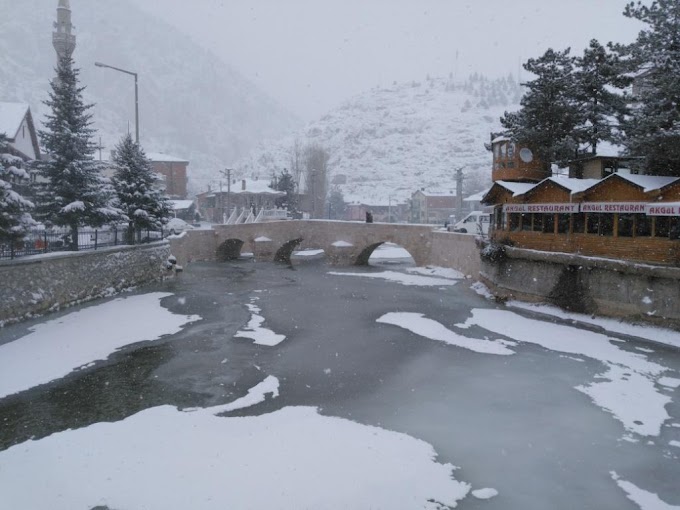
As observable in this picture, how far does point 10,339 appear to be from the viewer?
1873 centimetres

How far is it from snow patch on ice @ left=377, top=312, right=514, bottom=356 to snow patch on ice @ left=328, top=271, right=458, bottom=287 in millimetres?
10796

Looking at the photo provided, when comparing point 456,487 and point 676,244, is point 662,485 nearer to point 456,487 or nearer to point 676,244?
point 456,487

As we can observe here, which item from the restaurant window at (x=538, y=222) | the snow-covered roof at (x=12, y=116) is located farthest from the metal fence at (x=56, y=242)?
the restaurant window at (x=538, y=222)

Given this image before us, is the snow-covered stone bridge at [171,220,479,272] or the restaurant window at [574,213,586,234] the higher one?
the restaurant window at [574,213,586,234]

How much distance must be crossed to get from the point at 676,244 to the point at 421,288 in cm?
1544

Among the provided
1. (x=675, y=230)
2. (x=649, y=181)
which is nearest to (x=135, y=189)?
(x=649, y=181)

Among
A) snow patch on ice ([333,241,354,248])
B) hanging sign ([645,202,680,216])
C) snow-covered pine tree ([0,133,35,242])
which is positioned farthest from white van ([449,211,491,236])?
snow-covered pine tree ([0,133,35,242])

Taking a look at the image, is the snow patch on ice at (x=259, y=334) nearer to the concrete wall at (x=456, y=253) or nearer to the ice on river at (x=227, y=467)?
the ice on river at (x=227, y=467)

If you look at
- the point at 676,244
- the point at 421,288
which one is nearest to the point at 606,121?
the point at 676,244

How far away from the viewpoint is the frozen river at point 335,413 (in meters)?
9.70

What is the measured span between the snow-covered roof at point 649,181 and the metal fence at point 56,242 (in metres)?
25.7

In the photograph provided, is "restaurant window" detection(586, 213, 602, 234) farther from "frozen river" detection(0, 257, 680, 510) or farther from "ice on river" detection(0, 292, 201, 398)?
"ice on river" detection(0, 292, 201, 398)

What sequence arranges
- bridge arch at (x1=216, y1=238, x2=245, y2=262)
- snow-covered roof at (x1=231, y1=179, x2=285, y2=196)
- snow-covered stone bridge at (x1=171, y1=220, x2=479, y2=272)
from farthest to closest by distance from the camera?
1. snow-covered roof at (x1=231, y1=179, x2=285, y2=196)
2. bridge arch at (x1=216, y1=238, x2=245, y2=262)
3. snow-covered stone bridge at (x1=171, y1=220, x2=479, y2=272)

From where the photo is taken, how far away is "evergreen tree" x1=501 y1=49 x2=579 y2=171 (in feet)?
102
